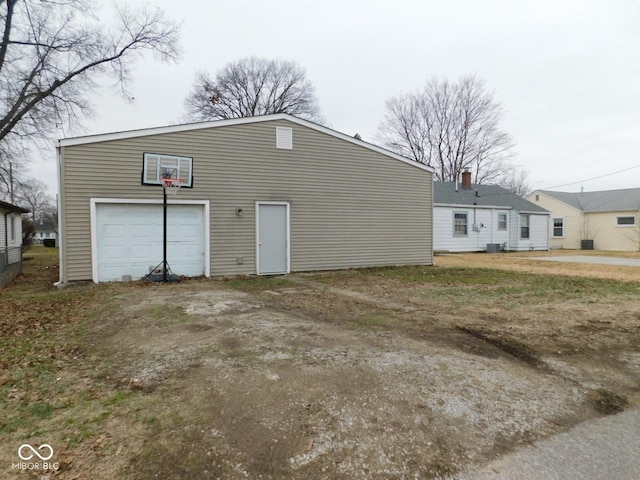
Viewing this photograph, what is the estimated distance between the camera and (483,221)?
20609 mm

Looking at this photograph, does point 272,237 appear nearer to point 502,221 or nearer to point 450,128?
point 502,221

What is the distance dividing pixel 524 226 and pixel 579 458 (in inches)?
887

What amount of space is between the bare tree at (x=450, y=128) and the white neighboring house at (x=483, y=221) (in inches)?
404

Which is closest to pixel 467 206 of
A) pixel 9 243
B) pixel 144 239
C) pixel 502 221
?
pixel 502 221

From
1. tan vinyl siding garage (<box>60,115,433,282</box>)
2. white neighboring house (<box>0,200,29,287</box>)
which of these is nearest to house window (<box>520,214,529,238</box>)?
tan vinyl siding garage (<box>60,115,433,282</box>)

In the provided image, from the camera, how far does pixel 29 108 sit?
17703mm

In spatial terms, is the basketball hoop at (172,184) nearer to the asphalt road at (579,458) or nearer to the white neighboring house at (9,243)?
the white neighboring house at (9,243)

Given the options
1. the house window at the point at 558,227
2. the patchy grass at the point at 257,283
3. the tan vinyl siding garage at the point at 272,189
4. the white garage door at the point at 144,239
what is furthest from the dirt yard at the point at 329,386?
the house window at the point at 558,227

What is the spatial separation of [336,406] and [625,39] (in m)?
16.9

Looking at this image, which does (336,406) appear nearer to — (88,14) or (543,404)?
(543,404)

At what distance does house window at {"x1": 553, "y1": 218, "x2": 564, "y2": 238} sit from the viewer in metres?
26.1

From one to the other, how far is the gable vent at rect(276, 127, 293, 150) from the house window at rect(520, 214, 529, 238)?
55.1 feet

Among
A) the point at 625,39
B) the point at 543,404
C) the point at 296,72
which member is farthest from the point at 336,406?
the point at 296,72

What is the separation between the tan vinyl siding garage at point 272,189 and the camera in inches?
352
